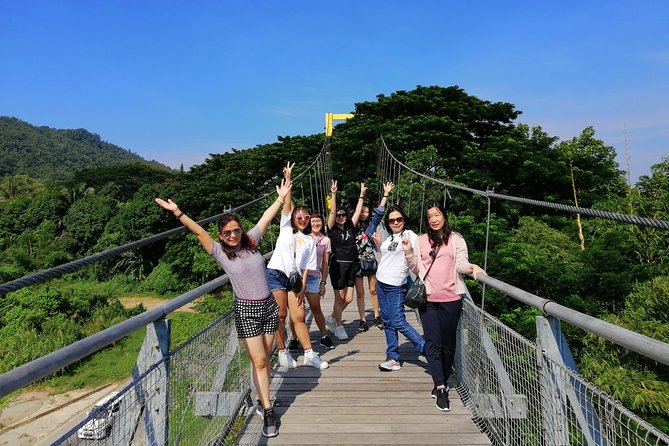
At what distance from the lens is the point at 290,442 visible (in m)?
2.10

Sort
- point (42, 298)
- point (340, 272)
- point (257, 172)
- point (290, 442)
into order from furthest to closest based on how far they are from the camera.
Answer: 1. point (257, 172)
2. point (42, 298)
3. point (340, 272)
4. point (290, 442)

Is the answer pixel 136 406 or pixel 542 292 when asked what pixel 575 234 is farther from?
pixel 136 406

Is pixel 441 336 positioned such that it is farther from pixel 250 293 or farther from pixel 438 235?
pixel 250 293

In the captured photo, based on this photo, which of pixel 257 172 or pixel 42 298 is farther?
pixel 257 172

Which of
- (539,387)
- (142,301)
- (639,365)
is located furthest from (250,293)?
(142,301)

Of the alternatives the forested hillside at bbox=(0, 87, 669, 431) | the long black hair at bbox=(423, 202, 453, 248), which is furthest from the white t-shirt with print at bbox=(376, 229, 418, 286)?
the forested hillside at bbox=(0, 87, 669, 431)

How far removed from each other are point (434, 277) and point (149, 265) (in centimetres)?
2541

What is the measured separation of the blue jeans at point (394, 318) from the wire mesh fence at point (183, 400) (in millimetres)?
898

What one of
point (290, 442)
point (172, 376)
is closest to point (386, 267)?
point (290, 442)

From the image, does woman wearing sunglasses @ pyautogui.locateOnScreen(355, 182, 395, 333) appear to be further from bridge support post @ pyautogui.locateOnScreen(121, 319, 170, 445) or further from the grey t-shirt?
bridge support post @ pyautogui.locateOnScreen(121, 319, 170, 445)

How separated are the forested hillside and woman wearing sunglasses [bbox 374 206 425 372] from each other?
8.94ft

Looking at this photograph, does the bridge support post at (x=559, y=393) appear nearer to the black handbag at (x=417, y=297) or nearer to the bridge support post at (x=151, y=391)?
the black handbag at (x=417, y=297)

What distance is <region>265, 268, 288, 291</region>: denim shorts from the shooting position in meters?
2.81

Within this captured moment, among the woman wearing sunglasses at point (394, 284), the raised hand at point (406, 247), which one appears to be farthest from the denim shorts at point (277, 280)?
the raised hand at point (406, 247)
